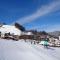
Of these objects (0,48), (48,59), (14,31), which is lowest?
(48,59)

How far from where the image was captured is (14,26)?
51.3m

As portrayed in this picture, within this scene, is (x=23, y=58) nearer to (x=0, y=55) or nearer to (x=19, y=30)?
(x=0, y=55)

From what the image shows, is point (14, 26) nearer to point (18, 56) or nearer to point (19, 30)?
point (19, 30)

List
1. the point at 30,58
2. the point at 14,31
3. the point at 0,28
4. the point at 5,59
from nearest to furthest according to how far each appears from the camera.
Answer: the point at 5,59
the point at 30,58
the point at 0,28
the point at 14,31

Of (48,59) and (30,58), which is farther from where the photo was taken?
(48,59)

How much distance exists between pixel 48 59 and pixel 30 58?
1871 millimetres

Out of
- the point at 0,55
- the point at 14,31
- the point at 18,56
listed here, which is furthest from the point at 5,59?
the point at 14,31

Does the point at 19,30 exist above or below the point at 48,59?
above

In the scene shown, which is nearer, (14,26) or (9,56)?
(9,56)

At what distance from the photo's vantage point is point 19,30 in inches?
2025

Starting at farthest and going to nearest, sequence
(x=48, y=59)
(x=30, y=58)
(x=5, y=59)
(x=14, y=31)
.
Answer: (x=14, y=31), (x=48, y=59), (x=30, y=58), (x=5, y=59)

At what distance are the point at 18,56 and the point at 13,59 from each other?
899mm

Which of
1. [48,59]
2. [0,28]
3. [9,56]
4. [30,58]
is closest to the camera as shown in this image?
[9,56]

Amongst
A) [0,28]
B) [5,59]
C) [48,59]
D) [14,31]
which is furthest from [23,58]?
[14,31]
